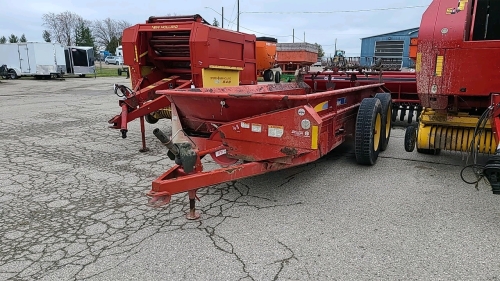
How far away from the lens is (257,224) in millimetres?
3389

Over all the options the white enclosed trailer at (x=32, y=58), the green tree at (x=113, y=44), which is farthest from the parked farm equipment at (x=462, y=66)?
the green tree at (x=113, y=44)

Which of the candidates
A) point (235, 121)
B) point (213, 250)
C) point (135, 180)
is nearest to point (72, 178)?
point (135, 180)

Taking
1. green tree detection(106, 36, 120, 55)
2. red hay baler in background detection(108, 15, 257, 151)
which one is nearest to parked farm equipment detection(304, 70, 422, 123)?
red hay baler in background detection(108, 15, 257, 151)

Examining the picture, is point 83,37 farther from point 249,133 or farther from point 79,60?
point 249,133

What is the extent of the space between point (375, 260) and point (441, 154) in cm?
379

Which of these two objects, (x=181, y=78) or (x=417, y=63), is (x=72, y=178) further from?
(x=417, y=63)

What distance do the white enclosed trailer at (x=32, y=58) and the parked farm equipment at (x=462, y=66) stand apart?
90.2 feet

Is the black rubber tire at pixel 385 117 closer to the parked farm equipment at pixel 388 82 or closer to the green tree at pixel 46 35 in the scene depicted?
the parked farm equipment at pixel 388 82

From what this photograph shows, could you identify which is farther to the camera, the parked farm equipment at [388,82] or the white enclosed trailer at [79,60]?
the white enclosed trailer at [79,60]

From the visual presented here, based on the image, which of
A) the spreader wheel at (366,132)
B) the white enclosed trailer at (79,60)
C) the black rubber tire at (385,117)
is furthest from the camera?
the white enclosed trailer at (79,60)

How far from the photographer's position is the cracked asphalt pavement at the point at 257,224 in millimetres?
2684

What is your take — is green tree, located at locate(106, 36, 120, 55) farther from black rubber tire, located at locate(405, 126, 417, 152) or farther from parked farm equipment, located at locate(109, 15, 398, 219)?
black rubber tire, located at locate(405, 126, 417, 152)

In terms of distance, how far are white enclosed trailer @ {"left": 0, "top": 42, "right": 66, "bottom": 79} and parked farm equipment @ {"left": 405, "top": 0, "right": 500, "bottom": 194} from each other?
2749 centimetres

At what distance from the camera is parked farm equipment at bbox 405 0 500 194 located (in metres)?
A: 4.08
